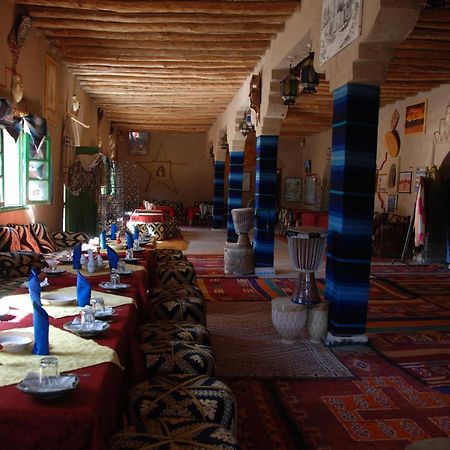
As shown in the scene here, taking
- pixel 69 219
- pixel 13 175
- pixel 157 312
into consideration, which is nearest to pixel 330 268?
pixel 157 312

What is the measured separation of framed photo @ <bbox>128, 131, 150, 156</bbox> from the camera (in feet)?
62.7

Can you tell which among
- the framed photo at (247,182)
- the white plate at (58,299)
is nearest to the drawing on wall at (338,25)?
the white plate at (58,299)

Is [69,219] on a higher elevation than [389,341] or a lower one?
higher

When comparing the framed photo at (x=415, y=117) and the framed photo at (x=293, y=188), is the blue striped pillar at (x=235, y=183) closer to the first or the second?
the framed photo at (x=415, y=117)

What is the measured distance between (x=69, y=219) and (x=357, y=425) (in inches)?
276

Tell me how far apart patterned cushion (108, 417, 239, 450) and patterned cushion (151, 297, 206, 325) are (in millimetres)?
1823

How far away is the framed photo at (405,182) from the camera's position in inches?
426

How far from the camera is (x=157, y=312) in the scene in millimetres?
4031

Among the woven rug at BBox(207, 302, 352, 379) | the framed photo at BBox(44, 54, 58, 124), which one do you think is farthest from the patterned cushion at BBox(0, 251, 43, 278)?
the framed photo at BBox(44, 54, 58, 124)

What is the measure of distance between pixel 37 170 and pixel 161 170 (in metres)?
12.0

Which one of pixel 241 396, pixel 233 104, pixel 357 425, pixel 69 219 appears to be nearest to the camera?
pixel 357 425

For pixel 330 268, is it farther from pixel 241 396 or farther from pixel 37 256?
pixel 37 256

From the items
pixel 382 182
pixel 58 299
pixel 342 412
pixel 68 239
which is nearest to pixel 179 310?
pixel 58 299

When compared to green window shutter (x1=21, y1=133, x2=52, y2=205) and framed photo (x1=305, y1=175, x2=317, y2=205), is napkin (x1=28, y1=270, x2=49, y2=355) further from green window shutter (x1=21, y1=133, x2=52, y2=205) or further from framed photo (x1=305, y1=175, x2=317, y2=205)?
framed photo (x1=305, y1=175, x2=317, y2=205)
